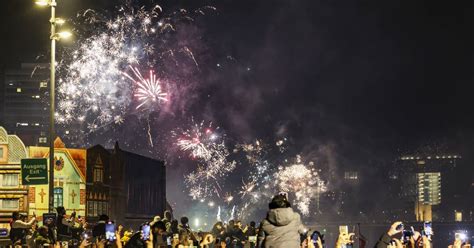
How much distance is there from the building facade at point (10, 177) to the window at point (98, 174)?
8.08 m

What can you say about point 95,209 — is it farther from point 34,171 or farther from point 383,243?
point 383,243

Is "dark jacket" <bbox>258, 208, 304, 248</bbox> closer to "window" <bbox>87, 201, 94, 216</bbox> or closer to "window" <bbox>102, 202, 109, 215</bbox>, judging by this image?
"window" <bbox>87, 201, 94, 216</bbox>

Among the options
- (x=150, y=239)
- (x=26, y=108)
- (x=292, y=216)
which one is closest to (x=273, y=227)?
(x=292, y=216)

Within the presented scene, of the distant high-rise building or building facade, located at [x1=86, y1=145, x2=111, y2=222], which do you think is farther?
the distant high-rise building

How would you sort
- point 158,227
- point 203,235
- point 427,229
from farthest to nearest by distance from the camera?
point 203,235, point 427,229, point 158,227

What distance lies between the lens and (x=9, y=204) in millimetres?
43969

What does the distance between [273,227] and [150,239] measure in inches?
152

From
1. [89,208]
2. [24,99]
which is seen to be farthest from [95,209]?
[24,99]

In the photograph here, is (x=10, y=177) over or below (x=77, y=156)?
below

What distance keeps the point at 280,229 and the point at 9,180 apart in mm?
36152

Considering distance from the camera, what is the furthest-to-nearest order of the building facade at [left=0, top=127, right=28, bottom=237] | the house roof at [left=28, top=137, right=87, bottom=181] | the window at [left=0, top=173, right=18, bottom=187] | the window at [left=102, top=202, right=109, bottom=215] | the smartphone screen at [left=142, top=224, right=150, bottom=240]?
the window at [left=102, top=202, right=109, bottom=215] → the house roof at [left=28, top=137, right=87, bottom=181] → the window at [left=0, top=173, right=18, bottom=187] → the building facade at [left=0, top=127, right=28, bottom=237] → the smartphone screen at [left=142, top=224, right=150, bottom=240]

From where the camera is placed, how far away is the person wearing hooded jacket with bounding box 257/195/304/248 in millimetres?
10422

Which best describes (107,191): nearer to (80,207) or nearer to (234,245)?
(80,207)

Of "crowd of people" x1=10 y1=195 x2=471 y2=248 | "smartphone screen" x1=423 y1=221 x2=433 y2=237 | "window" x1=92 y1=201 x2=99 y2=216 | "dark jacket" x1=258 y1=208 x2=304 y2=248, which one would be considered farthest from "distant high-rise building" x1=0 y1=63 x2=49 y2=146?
"dark jacket" x1=258 y1=208 x2=304 y2=248
